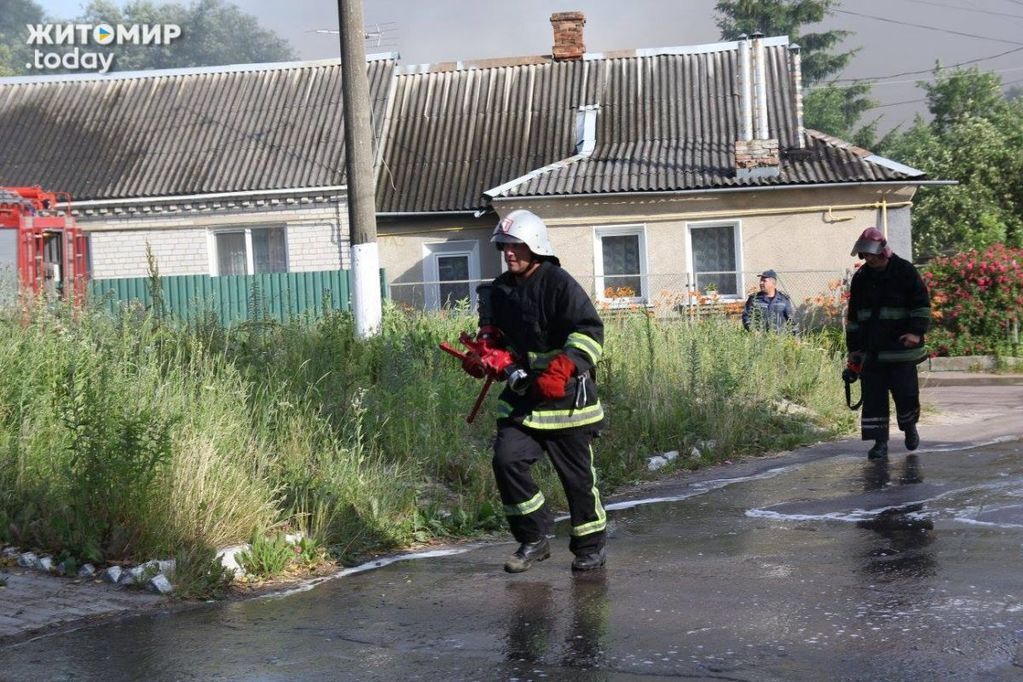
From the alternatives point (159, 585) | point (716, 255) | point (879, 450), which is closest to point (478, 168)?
point (716, 255)

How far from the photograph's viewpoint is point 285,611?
638cm

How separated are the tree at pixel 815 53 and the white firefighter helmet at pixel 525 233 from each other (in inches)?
2363

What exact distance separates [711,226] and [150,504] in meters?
19.4

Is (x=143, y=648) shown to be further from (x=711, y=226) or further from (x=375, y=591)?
(x=711, y=226)

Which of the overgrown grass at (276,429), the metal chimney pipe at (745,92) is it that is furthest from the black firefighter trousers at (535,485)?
the metal chimney pipe at (745,92)

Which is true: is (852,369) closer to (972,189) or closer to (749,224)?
(749,224)

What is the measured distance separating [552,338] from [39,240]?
15.3m

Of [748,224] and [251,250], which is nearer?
[748,224]

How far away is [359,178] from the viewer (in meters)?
12.9

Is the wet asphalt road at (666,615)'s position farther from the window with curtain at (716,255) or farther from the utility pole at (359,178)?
the window with curtain at (716,255)

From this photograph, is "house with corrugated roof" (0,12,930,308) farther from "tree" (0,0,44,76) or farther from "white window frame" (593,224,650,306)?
"tree" (0,0,44,76)

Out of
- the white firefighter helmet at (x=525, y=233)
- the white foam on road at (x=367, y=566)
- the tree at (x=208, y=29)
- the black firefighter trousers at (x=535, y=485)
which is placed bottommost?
the white foam on road at (x=367, y=566)

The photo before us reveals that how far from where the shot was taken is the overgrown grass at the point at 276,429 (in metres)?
7.36

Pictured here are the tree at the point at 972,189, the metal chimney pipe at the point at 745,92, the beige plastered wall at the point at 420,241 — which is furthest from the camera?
the tree at the point at 972,189
